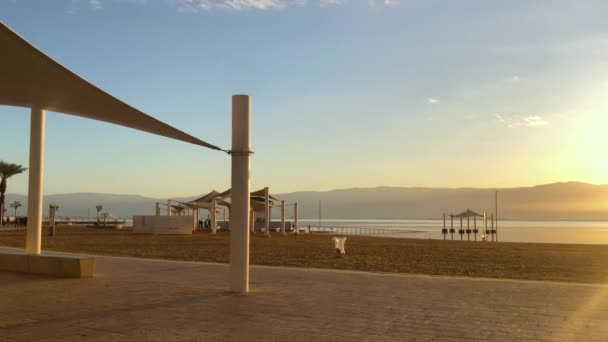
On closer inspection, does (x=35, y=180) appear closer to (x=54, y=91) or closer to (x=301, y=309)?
(x=54, y=91)

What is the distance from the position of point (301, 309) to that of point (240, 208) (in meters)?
1.91

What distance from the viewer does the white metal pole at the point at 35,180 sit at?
37.7ft

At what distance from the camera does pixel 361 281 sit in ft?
31.4

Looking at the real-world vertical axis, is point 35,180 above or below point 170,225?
above

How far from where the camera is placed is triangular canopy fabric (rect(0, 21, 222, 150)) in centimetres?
518

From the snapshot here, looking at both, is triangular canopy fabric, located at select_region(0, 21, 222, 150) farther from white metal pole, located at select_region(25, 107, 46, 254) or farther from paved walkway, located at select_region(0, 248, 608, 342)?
white metal pole, located at select_region(25, 107, 46, 254)

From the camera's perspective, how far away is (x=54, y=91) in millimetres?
6703

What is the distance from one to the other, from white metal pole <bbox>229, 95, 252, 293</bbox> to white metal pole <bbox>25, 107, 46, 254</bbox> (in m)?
5.32

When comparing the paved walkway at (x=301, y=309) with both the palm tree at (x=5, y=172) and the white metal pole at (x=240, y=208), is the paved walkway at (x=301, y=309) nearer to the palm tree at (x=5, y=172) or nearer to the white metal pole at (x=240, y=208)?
the white metal pole at (x=240, y=208)

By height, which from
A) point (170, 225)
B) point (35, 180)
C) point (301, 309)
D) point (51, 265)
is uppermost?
point (35, 180)

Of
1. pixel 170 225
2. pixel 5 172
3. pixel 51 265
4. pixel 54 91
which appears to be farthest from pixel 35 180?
pixel 5 172

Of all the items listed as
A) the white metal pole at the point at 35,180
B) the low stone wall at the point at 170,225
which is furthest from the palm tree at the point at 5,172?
the white metal pole at the point at 35,180

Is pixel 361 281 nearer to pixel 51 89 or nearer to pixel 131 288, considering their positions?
pixel 131 288

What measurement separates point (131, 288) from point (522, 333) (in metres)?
5.56
